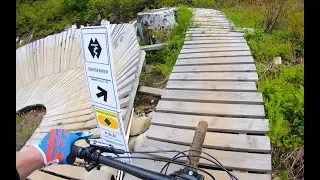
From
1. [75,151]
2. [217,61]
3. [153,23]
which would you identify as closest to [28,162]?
[75,151]

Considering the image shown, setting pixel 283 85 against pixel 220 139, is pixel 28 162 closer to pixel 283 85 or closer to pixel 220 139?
pixel 220 139

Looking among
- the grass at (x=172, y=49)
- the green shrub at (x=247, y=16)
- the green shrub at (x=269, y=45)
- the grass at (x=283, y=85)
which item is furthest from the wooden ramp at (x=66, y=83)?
the green shrub at (x=247, y=16)

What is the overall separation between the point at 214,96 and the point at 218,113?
0.30m

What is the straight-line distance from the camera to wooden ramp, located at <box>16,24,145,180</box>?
2.63 meters

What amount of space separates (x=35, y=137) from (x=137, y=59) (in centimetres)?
160

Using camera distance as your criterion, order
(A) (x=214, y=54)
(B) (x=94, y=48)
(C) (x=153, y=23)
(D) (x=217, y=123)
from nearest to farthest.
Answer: (B) (x=94, y=48) < (D) (x=217, y=123) < (A) (x=214, y=54) < (C) (x=153, y=23)

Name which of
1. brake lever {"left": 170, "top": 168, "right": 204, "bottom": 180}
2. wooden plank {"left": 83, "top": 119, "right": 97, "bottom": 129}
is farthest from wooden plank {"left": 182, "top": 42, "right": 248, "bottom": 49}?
brake lever {"left": 170, "top": 168, "right": 204, "bottom": 180}

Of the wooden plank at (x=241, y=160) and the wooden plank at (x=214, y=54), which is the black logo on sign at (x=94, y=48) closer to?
the wooden plank at (x=241, y=160)

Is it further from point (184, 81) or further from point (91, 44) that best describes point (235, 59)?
point (91, 44)

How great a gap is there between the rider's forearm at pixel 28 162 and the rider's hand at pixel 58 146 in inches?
0.9

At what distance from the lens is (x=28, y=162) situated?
1.18m

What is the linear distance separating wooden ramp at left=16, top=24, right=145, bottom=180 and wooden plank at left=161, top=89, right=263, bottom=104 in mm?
452

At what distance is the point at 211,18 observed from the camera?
19.6 ft

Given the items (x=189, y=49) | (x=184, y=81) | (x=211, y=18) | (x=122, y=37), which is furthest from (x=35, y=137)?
(x=211, y=18)
